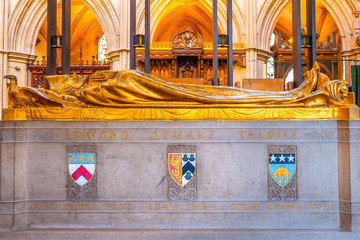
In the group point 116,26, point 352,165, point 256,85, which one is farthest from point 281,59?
point 352,165

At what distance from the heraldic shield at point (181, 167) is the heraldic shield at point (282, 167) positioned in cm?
73

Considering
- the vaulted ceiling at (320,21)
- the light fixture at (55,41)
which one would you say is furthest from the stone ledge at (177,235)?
the vaulted ceiling at (320,21)

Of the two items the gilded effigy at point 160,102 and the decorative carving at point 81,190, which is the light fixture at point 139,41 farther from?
the decorative carving at point 81,190

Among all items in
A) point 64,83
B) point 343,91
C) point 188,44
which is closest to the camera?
point 343,91

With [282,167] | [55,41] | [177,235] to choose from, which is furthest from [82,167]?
[55,41]

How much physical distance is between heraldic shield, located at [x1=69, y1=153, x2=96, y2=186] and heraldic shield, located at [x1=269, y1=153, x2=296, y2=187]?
1.66 meters

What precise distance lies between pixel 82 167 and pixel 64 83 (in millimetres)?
913

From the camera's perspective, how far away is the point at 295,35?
5957mm

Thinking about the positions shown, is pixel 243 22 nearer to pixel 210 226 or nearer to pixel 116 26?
pixel 116 26

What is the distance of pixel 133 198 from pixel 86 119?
0.86m

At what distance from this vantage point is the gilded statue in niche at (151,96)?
11.2 ft

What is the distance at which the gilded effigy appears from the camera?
3.38 meters

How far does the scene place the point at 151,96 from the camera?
11.4 ft

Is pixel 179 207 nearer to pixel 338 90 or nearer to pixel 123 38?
pixel 338 90
